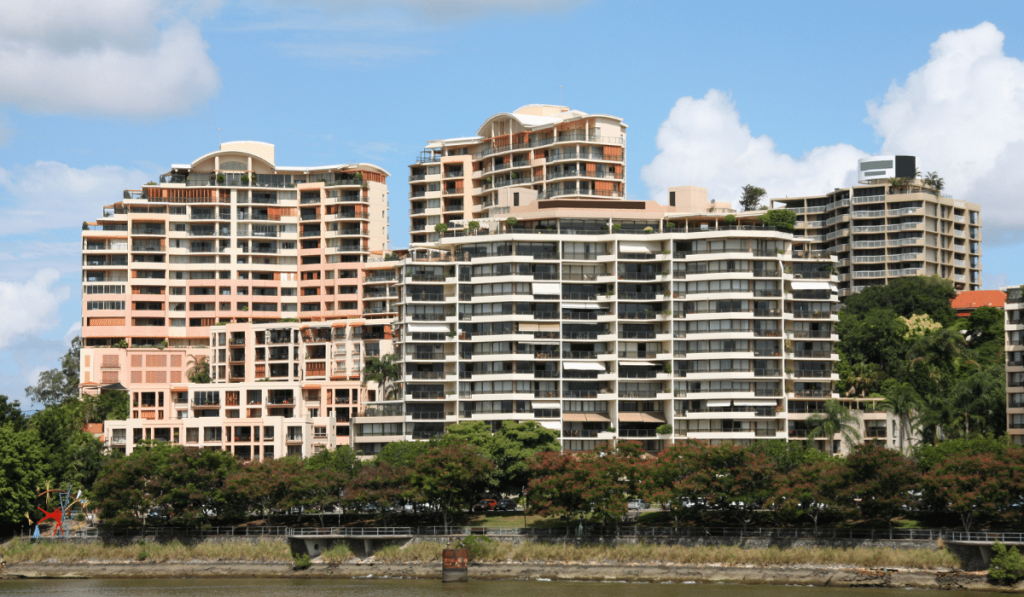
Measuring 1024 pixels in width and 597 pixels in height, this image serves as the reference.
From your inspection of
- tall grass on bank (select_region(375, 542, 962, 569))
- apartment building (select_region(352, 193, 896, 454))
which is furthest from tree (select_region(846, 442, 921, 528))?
apartment building (select_region(352, 193, 896, 454))

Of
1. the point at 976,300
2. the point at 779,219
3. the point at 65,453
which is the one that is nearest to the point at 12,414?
the point at 65,453

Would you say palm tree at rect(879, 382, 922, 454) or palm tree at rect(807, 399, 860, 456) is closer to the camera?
palm tree at rect(807, 399, 860, 456)

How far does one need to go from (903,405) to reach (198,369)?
301 feet

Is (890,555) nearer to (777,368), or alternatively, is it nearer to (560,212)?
(777,368)

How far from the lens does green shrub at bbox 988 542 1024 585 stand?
308ft

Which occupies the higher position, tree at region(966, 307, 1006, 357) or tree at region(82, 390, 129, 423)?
tree at region(966, 307, 1006, 357)

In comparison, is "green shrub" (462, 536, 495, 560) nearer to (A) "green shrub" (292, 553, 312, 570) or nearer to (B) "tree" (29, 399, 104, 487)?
(A) "green shrub" (292, 553, 312, 570)

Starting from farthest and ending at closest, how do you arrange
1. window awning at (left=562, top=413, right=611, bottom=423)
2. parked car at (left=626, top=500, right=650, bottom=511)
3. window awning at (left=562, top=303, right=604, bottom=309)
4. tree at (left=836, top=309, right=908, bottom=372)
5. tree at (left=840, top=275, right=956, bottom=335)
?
tree at (left=840, top=275, right=956, bottom=335)
tree at (left=836, top=309, right=908, bottom=372)
window awning at (left=562, top=303, right=604, bottom=309)
window awning at (left=562, top=413, right=611, bottom=423)
parked car at (left=626, top=500, right=650, bottom=511)

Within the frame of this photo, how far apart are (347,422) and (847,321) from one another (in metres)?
64.3

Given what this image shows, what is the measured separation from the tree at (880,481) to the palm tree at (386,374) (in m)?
56.5

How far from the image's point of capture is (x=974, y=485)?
326 feet

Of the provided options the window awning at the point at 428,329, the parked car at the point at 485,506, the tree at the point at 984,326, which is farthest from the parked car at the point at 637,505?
the tree at the point at 984,326

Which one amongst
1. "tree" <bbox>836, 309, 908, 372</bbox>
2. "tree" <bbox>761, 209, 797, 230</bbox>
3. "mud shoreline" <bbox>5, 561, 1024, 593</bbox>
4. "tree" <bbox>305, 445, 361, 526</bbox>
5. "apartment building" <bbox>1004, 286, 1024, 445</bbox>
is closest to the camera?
"mud shoreline" <bbox>5, 561, 1024, 593</bbox>

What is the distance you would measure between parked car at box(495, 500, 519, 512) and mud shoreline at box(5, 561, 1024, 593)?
16813 millimetres
